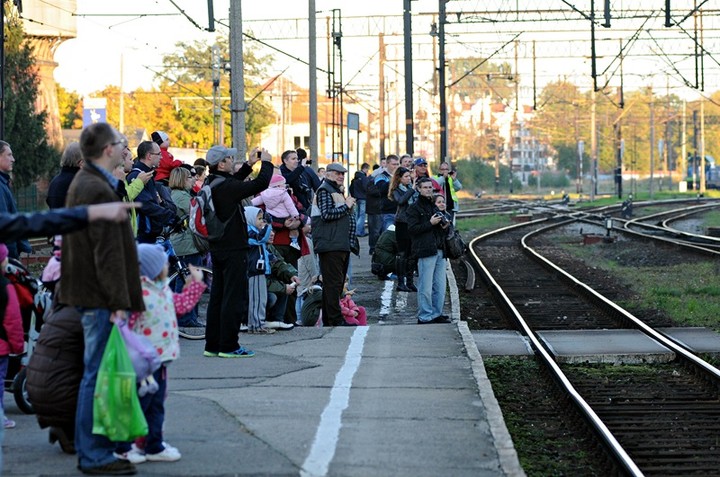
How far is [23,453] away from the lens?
26.1 ft

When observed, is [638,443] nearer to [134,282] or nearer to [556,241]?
[134,282]

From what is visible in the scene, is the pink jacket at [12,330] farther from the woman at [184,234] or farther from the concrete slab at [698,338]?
the concrete slab at [698,338]

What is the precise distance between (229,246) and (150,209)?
136cm

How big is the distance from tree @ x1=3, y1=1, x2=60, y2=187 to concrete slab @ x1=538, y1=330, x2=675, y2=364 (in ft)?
99.5

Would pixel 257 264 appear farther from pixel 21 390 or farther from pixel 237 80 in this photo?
pixel 237 80

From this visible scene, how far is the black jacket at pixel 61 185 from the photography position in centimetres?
1055

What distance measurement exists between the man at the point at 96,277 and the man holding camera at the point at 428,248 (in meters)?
8.40

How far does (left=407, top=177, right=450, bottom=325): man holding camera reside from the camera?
15453 millimetres

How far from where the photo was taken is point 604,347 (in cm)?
1499

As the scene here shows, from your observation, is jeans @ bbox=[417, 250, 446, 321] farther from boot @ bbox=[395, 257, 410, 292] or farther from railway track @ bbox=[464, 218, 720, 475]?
boot @ bbox=[395, 257, 410, 292]

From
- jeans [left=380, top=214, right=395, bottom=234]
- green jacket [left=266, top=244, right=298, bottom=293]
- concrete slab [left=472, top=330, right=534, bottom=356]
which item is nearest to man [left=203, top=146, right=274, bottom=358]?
green jacket [left=266, top=244, right=298, bottom=293]

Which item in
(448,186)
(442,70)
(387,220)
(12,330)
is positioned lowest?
(12,330)

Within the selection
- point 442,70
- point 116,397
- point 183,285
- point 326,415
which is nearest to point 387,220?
point 183,285

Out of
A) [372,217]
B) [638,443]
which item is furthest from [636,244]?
[638,443]
